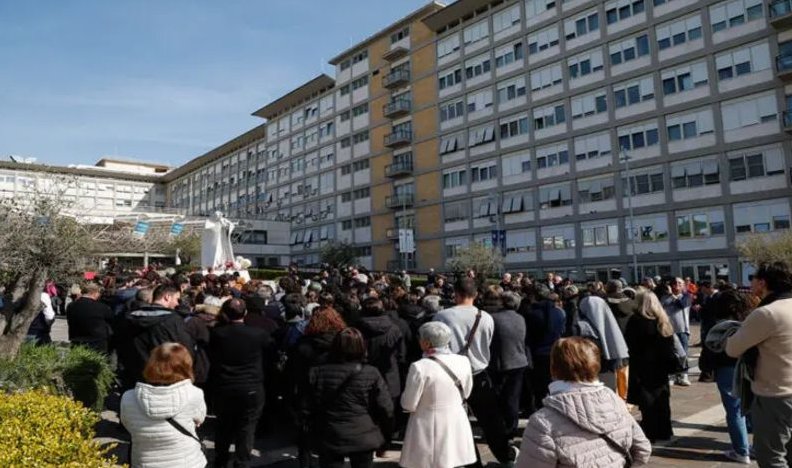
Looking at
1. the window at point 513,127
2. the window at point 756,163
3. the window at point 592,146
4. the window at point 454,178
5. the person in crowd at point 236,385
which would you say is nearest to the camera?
the person in crowd at point 236,385

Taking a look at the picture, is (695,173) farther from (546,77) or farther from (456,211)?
(456,211)

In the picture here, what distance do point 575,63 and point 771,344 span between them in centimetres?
4010

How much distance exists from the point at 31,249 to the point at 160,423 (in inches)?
384

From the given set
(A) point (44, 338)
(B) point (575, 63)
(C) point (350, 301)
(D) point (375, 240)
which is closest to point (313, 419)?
(C) point (350, 301)

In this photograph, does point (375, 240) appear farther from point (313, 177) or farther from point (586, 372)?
point (586, 372)

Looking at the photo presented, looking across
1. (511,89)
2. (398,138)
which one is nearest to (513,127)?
(511,89)

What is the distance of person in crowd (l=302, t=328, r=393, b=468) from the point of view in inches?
162

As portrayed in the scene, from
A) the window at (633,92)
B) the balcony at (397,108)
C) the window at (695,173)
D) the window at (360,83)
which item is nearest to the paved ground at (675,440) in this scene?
the window at (695,173)

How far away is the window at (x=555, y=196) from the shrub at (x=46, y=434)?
3965 cm

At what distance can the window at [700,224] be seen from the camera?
34031 millimetres

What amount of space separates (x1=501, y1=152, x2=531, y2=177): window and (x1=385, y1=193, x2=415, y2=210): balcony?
10.5 metres

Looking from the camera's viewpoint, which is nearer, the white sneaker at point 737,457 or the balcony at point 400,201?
the white sneaker at point 737,457

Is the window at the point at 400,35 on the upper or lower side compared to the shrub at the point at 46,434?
upper

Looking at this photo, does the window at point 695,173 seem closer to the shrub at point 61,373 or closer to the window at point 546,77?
the window at point 546,77
